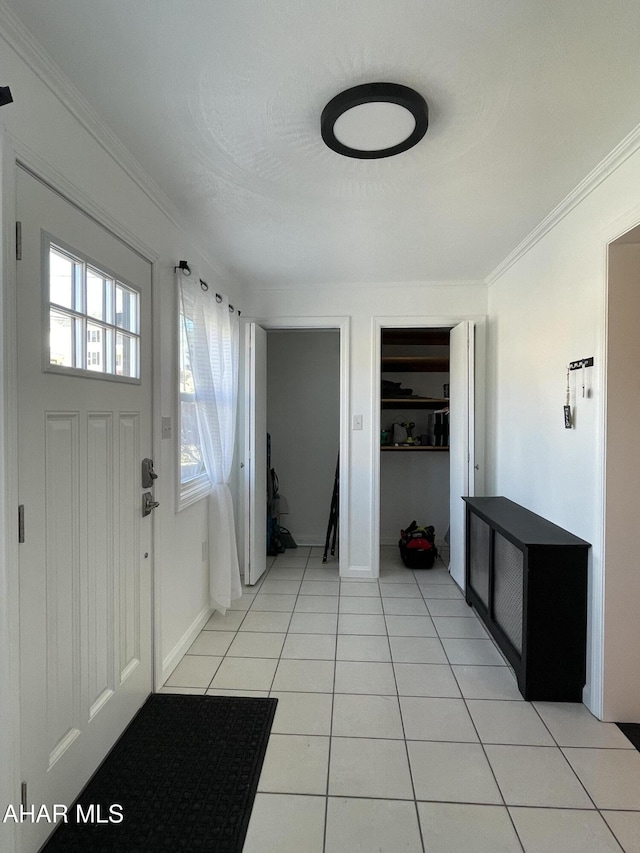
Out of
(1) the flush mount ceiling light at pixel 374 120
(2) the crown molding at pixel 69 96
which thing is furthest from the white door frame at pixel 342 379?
(1) the flush mount ceiling light at pixel 374 120

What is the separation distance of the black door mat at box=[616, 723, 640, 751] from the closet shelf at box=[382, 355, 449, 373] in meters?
3.10

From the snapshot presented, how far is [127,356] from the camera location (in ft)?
6.38

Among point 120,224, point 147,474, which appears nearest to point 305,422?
point 147,474

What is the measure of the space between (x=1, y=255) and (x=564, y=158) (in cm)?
214

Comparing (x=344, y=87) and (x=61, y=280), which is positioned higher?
(x=344, y=87)

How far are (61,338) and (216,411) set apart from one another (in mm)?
1489

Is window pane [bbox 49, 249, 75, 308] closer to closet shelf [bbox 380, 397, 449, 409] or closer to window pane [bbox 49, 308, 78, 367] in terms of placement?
window pane [bbox 49, 308, 78, 367]

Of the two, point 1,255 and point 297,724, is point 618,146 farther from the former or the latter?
point 297,724

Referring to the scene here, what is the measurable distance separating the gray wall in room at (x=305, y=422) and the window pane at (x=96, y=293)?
301cm

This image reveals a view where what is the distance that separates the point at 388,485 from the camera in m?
4.72

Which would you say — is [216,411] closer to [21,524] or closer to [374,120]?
[21,524]

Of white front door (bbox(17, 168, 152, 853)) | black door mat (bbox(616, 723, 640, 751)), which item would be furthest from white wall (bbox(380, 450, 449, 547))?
white front door (bbox(17, 168, 152, 853))

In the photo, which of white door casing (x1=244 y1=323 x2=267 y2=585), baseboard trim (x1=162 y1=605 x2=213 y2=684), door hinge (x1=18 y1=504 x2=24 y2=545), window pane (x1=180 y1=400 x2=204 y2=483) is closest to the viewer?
door hinge (x1=18 y1=504 x2=24 y2=545)

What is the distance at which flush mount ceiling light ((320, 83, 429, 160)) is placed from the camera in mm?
1397
